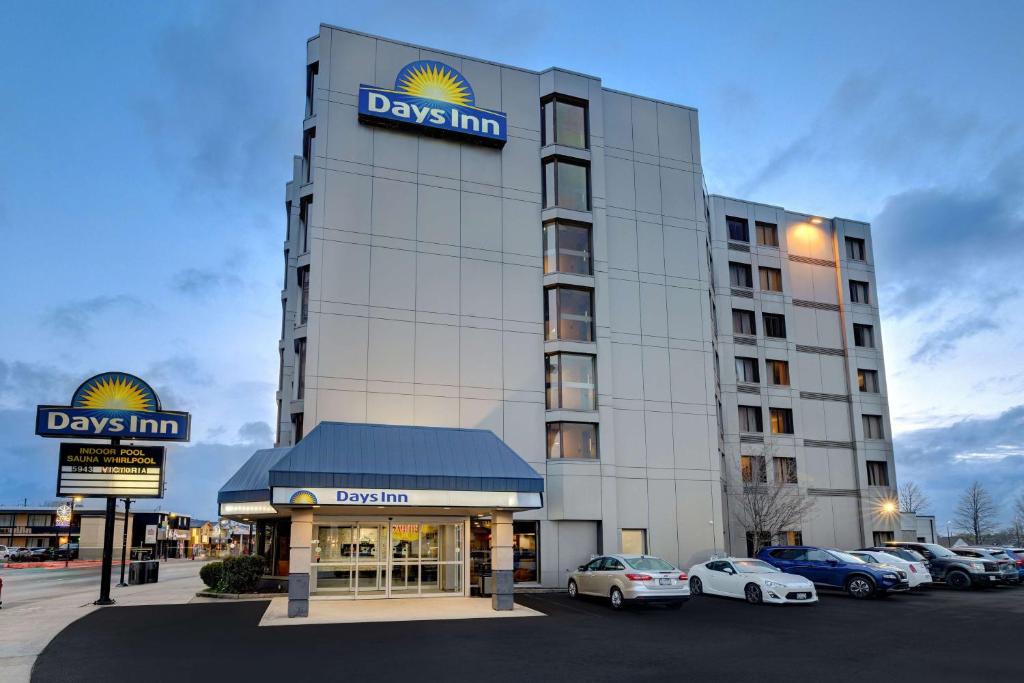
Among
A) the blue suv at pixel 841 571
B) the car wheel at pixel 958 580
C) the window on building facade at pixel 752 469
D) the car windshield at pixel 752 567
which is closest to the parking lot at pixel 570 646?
the car windshield at pixel 752 567

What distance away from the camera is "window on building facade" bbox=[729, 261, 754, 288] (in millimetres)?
47562

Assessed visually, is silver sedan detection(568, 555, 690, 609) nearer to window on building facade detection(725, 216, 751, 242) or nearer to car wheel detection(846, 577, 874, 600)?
car wheel detection(846, 577, 874, 600)

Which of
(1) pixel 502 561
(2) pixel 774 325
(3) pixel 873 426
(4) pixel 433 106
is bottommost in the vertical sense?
(1) pixel 502 561

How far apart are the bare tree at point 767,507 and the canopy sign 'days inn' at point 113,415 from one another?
2888 centimetres

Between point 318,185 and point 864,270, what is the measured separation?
119 ft

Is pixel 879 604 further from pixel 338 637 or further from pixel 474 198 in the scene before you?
pixel 474 198

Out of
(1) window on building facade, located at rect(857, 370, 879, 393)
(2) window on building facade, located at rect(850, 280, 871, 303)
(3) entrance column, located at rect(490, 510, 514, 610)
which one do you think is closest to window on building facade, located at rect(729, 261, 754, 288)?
(2) window on building facade, located at rect(850, 280, 871, 303)

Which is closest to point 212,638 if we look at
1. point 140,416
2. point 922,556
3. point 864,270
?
point 140,416

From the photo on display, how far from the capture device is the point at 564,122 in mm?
35469

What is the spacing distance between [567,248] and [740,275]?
1789 cm

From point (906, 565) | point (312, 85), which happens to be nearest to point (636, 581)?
point (906, 565)

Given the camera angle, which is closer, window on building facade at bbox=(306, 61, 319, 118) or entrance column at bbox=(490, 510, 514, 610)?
entrance column at bbox=(490, 510, 514, 610)

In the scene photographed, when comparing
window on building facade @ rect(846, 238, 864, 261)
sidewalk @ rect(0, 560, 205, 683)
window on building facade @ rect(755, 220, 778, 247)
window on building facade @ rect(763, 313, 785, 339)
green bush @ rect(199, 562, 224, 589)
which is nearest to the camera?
sidewalk @ rect(0, 560, 205, 683)

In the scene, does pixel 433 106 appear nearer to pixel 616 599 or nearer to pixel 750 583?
pixel 616 599
